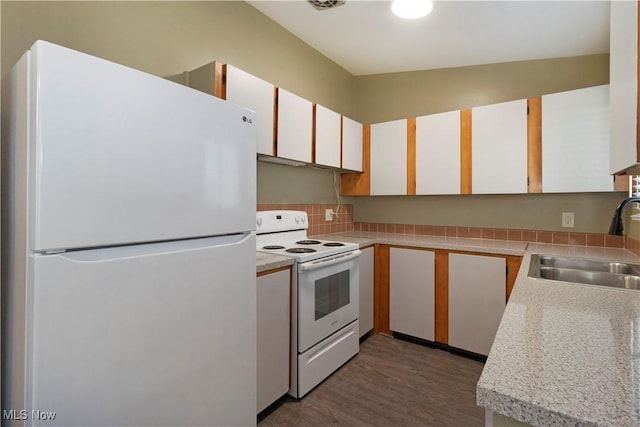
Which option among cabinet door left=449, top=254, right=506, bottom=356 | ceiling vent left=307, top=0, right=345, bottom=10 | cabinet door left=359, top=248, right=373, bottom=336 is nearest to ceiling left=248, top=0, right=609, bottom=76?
ceiling vent left=307, top=0, right=345, bottom=10

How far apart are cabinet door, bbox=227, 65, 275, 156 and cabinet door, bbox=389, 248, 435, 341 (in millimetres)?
1443

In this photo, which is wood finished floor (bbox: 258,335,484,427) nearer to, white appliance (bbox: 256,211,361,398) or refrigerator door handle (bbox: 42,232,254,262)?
white appliance (bbox: 256,211,361,398)

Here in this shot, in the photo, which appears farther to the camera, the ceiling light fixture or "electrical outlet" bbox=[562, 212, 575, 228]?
"electrical outlet" bbox=[562, 212, 575, 228]

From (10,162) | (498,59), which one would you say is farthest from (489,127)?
(10,162)

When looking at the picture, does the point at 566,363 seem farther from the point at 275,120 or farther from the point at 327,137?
the point at 327,137

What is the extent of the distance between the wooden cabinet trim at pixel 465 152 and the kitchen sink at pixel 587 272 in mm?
888

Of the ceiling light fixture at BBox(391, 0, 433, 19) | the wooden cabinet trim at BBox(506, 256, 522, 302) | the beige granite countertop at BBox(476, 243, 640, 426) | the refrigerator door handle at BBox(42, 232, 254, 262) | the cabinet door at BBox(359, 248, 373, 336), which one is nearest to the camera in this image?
the beige granite countertop at BBox(476, 243, 640, 426)

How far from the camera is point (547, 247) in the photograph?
7.88 feet

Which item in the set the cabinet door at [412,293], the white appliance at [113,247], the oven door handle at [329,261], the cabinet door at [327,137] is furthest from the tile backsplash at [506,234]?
the white appliance at [113,247]

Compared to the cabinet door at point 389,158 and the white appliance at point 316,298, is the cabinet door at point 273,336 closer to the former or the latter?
the white appliance at point 316,298

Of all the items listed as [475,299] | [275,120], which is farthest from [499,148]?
[275,120]

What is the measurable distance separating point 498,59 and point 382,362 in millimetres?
2675

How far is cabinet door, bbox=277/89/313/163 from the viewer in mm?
2172

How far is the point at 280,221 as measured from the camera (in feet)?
8.11
